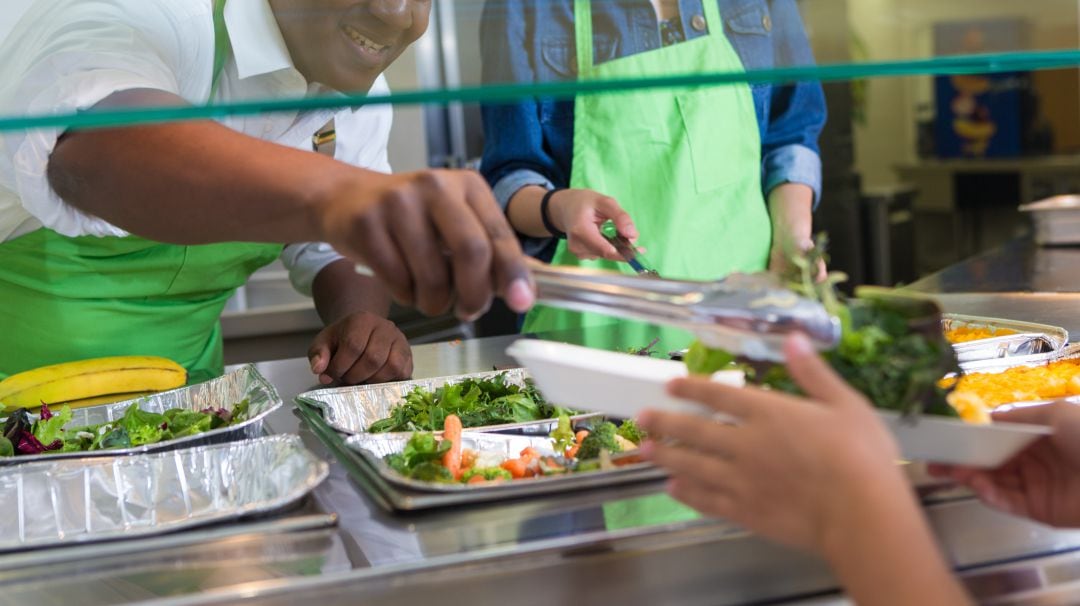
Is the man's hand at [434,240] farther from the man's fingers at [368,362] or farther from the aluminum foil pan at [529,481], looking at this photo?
the man's fingers at [368,362]

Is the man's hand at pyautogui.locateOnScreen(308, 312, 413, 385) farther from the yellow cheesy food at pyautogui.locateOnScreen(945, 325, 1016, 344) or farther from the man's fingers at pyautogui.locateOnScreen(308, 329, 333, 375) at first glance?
the yellow cheesy food at pyautogui.locateOnScreen(945, 325, 1016, 344)

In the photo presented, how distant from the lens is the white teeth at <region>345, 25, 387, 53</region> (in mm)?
931

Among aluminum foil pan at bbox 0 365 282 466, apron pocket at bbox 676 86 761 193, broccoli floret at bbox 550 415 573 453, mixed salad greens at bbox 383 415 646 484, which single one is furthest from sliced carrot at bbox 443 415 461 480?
apron pocket at bbox 676 86 761 193

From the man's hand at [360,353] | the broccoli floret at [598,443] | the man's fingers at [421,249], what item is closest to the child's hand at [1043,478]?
the broccoli floret at [598,443]

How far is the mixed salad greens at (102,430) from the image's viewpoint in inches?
45.9

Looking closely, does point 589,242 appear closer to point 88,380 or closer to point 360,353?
point 360,353

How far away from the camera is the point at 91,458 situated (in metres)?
1.09

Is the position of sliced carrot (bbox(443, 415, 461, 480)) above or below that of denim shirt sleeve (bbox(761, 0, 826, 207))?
below

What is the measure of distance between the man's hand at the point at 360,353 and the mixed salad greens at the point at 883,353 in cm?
77

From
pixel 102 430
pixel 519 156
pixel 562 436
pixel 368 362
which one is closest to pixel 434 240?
pixel 562 436

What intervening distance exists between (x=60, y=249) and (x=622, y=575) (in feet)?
3.38

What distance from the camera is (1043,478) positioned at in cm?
91

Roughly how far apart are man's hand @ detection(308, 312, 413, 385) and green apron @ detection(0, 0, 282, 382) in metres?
0.20

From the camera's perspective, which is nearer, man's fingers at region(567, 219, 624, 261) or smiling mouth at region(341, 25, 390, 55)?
smiling mouth at region(341, 25, 390, 55)
